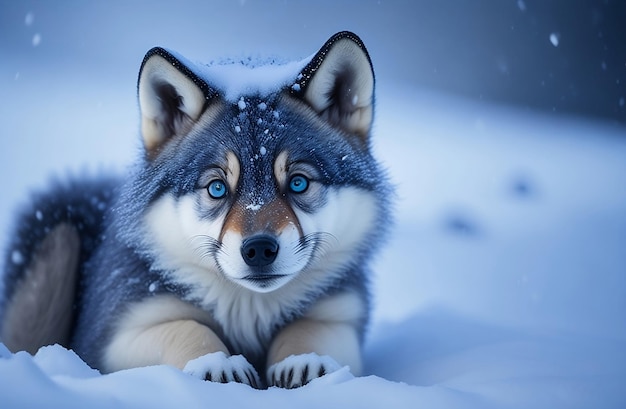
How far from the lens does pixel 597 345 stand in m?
2.71

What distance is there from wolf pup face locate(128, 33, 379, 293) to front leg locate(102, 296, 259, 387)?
143mm

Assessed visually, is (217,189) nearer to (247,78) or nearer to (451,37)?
(247,78)

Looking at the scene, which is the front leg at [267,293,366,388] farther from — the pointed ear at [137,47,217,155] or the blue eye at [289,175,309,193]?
the pointed ear at [137,47,217,155]

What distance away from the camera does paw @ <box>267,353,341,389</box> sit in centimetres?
211

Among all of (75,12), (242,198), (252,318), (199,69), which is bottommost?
(252,318)

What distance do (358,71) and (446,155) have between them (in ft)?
17.8

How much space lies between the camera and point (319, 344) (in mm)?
2410

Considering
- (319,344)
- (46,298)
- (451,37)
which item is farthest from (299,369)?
(451,37)

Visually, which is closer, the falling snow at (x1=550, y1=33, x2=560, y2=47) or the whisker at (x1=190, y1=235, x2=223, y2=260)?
the whisker at (x1=190, y1=235, x2=223, y2=260)

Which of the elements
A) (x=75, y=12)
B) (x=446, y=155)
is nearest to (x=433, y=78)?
(x=446, y=155)

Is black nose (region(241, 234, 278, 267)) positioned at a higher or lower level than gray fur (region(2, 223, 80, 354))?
higher

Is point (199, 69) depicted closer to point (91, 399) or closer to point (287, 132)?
point (287, 132)

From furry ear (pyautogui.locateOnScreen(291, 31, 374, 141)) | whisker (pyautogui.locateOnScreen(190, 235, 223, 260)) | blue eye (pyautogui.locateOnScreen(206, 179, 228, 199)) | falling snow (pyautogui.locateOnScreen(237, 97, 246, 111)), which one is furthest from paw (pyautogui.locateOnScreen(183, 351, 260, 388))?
furry ear (pyautogui.locateOnScreen(291, 31, 374, 141))

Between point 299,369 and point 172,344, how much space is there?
1.61ft
